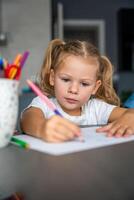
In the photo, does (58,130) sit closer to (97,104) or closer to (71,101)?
(71,101)

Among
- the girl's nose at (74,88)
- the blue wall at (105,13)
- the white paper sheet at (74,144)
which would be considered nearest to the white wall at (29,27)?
the blue wall at (105,13)

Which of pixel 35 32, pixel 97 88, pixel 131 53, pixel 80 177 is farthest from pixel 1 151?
pixel 131 53

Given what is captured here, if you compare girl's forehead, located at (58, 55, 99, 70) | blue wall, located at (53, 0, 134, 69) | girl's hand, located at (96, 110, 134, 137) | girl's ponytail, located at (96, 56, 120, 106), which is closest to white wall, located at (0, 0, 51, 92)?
blue wall, located at (53, 0, 134, 69)

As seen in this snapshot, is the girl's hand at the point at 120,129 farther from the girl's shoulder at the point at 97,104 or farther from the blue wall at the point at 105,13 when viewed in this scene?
the blue wall at the point at 105,13

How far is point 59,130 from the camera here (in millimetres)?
492

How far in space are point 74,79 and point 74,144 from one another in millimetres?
338

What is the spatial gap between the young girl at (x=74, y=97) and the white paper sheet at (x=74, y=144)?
0.01 m

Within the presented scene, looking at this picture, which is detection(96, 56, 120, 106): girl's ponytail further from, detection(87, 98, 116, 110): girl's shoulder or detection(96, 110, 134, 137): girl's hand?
detection(96, 110, 134, 137): girl's hand

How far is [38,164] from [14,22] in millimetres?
3557

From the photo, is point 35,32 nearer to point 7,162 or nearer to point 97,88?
point 97,88

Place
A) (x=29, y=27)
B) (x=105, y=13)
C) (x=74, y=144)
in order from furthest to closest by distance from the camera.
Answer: (x=105, y=13) < (x=29, y=27) < (x=74, y=144)

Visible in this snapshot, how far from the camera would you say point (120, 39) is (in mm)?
4859

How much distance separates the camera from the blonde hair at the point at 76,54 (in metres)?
0.92

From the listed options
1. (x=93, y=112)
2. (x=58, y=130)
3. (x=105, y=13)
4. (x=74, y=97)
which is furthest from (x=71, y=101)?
(x=105, y=13)
